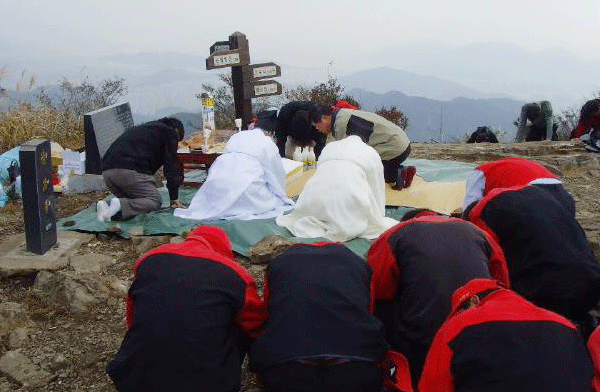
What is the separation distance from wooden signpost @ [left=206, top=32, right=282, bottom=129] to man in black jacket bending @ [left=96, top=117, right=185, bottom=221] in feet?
8.25

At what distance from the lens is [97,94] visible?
13.7 m

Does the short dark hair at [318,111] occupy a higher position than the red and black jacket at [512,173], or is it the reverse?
the short dark hair at [318,111]

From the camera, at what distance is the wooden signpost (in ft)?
25.8

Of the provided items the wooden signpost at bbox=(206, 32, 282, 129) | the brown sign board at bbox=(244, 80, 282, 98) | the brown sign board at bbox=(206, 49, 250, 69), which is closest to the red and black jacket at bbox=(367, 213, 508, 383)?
the brown sign board at bbox=(206, 49, 250, 69)

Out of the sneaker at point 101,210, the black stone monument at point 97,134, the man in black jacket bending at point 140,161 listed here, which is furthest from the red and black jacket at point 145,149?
the black stone monument at point 97,134

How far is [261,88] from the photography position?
840 cm

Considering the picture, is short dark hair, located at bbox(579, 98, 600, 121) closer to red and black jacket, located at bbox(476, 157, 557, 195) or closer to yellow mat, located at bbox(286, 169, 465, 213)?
yellow mat, located at bbox(286, 169, 465, 213)

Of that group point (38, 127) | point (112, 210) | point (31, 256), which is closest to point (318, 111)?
point (112, 210)

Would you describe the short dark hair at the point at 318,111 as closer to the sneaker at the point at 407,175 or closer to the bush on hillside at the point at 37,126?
the sneaker at the point at 407,175

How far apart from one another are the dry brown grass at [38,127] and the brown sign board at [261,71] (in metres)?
2.56

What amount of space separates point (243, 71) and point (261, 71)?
0.32m

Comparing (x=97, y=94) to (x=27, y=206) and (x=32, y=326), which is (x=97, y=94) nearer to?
(x=27, y=206)

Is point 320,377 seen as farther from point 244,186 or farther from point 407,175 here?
point 407,175

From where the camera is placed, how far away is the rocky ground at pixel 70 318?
3.00m
